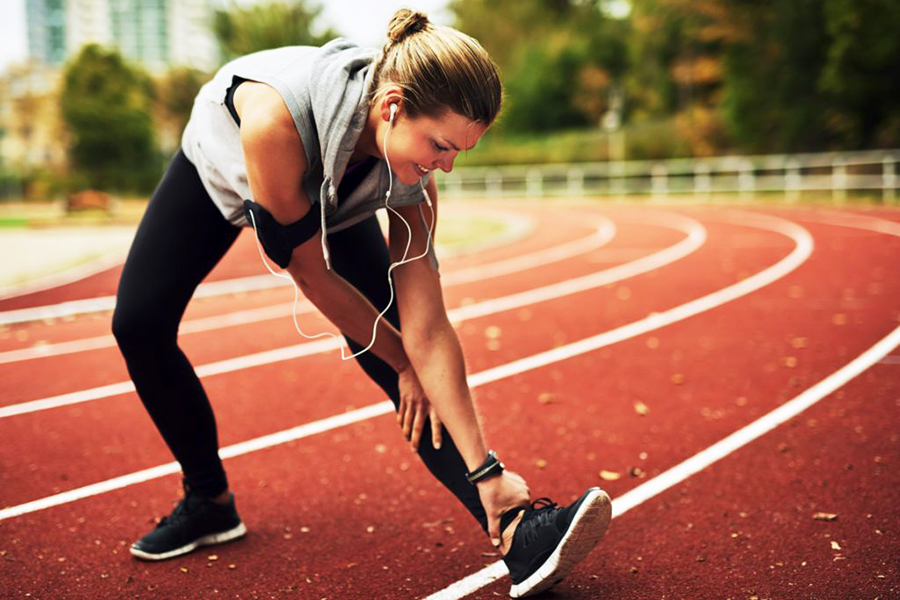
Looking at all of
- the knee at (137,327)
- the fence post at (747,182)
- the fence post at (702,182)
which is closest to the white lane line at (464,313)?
the knee at (137,327)

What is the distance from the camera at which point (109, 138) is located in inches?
1459

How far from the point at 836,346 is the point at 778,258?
5.18 meters

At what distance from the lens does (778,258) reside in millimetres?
10836

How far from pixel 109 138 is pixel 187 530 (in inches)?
1472

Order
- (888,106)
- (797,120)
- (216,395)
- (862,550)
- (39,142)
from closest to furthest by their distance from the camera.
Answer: (862,550) → (216,395) → (888,106) → (797,120) → (39,142)

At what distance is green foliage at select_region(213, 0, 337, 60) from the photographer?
1992 centimetres

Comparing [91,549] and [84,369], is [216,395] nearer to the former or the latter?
[84,369]

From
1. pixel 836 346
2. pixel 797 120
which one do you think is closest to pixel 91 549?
pixel 836 346

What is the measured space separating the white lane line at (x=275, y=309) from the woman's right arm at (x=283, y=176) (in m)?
3.77

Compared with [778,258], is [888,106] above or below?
above

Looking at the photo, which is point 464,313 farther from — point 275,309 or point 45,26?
point 45,26

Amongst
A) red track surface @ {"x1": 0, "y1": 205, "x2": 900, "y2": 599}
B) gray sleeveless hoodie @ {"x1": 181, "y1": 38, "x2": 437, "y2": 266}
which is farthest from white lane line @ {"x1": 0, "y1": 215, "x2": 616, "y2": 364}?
gray sleeveless hoodie @ {"x1": 181, "y1": 38, "x2": 437, "y2": 266}

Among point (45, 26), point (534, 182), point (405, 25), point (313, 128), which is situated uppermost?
point (45, 26)

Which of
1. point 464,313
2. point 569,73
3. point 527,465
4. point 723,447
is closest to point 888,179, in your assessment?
point 464,313
